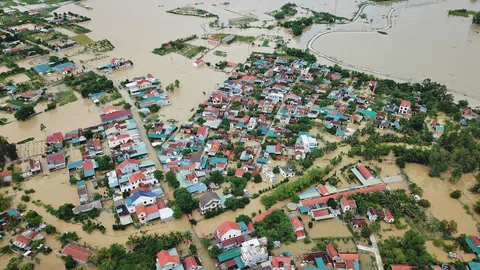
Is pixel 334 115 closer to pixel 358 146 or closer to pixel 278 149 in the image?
pixel 358 146

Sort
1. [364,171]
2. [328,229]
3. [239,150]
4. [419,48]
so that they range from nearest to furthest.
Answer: [328,229]
[364,171]
[239,150]
[419,48]

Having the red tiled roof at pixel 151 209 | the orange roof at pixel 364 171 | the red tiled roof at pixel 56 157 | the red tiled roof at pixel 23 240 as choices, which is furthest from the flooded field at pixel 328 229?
the red tiled roof at pixel 56 157

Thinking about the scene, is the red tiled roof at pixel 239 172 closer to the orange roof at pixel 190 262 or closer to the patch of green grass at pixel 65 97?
the orange roof at pixel 190 262

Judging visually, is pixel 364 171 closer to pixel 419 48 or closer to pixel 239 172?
pixel 239 172

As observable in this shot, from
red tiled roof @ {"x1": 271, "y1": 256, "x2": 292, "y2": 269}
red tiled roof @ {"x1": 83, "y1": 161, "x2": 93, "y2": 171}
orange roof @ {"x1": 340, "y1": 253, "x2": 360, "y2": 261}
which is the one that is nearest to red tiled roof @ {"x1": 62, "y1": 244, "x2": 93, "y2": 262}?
red tiled roof @ {"x1": 83, "y1": 161, "x2": 93, "y2": 171}

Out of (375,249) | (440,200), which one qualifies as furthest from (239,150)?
(440,200)

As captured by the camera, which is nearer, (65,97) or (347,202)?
(347,202)
